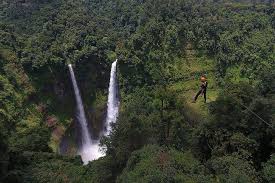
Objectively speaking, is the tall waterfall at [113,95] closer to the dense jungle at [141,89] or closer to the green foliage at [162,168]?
the dense jungle at [141,89]

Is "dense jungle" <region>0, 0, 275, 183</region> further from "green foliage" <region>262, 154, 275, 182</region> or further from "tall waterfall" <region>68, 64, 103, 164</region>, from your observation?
"tall waterfall" <region>68, 64, 103, 164</region>

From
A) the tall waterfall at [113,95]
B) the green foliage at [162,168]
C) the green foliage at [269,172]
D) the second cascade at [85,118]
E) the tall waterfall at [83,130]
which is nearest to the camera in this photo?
the green foliage at [162,168]

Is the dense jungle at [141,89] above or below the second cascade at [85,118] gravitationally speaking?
above

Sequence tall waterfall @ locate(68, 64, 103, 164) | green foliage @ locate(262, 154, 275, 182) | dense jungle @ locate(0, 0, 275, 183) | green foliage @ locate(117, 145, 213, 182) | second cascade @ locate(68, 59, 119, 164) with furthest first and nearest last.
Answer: tall waterfall @ locate(68, 64, 103, 164) → second cascade @ locate(68, 59, 119, 164) → dense jungle @ locate(0, 0, 275, 183) → green foliage @ locate(262, 154, 275, 182) → green foliage @ locate(117, 145, 213, 182)

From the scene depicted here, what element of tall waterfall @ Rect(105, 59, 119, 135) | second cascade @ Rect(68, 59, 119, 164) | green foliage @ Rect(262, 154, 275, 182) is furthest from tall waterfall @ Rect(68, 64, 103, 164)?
green foliage @ Rect(262, 154, 275, 182)

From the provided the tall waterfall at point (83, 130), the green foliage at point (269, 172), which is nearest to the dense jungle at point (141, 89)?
the green foliage at point (269, 172)

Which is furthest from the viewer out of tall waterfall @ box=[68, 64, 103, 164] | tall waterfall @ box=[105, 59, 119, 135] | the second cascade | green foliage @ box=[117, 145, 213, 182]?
tall waterfall @ box=[105, 59, 119, 135]

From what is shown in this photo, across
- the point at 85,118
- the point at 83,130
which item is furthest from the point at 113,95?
the point at 83,130

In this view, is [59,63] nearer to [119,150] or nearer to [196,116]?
[196,116]

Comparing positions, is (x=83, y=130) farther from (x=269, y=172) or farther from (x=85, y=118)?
(x=269, y=172)

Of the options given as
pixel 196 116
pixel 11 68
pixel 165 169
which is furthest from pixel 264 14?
pixel 165 169

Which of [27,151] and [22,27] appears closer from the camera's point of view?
[27,151]
